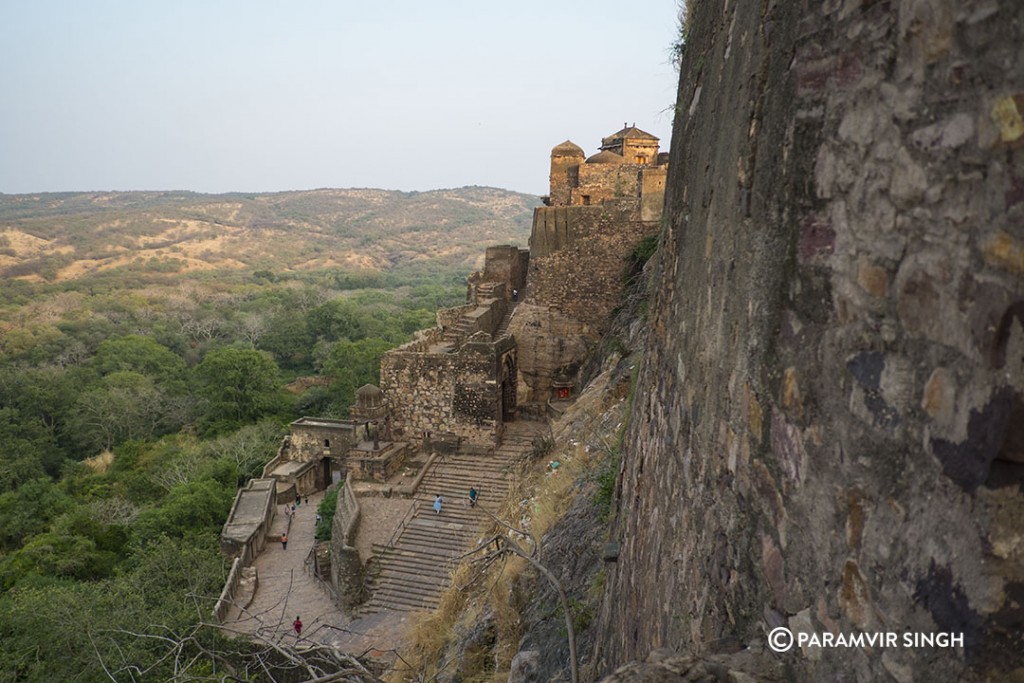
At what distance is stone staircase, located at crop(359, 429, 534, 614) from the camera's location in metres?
14.4

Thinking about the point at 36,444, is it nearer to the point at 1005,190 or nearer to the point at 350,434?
the point at 350,434

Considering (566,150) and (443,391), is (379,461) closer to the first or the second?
(443,391)

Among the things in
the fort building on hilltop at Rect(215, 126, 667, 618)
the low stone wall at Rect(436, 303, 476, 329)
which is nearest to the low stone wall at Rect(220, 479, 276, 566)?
the fort building on hilltop at Rect(215, 126, 667, 618)

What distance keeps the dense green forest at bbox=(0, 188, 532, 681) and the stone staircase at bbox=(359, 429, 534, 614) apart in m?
3.53

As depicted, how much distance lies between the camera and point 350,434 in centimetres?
2223

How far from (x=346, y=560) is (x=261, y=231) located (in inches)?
4443

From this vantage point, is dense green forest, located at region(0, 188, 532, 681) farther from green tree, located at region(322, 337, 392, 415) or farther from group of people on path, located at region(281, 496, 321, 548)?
group of people on path, located at region(281, 496, 321, 548)

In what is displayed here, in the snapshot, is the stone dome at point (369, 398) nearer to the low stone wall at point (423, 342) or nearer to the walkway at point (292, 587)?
the low stone wall at point (423, 342)

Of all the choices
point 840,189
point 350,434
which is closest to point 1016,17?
point 840,189

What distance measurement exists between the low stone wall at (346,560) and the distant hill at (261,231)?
241 ft

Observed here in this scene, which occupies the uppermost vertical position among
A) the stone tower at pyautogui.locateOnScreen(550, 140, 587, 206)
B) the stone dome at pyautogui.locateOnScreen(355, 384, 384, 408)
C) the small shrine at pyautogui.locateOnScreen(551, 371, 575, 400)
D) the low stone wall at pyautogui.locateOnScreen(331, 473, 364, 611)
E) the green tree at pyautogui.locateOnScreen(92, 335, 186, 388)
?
the stone tower at pyautogui.locateOnScreen(550, 140, 587, 206)

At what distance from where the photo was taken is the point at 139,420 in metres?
34.6

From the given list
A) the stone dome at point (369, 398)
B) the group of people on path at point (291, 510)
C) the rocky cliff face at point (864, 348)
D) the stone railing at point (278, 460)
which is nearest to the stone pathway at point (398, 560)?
the group of people on path at point (291, 510)

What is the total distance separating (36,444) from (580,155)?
88.9 ft
